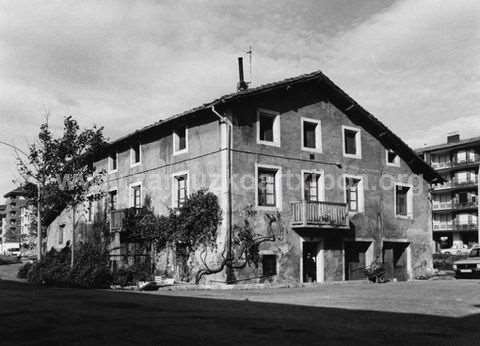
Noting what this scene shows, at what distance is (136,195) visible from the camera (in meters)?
29.1

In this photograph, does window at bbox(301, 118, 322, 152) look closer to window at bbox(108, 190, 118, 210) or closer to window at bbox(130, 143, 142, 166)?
window at bbox(130, 143, 142, 166)

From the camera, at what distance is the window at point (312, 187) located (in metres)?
25.2

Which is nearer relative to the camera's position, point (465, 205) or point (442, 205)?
point (465, 205)

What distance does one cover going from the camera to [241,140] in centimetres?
2327

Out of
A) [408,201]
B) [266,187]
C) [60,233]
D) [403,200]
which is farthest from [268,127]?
[60,233]

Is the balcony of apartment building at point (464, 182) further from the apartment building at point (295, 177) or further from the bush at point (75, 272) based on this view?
the bush at point (75, 272)

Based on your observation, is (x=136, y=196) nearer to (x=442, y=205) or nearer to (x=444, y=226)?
(x=444, y=226)

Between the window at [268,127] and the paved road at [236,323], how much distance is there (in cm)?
1018

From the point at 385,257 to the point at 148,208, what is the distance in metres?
12.2

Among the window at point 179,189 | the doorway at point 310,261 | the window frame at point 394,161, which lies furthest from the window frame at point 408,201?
the window at point 179,189

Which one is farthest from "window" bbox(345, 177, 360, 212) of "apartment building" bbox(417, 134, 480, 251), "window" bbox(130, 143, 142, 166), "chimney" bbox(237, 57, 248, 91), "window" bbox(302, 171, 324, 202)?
"apartment building" bbox(417, 134, 480, 251)

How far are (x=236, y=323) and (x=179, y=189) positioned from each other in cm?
1579

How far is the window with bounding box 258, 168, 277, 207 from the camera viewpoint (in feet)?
77.8

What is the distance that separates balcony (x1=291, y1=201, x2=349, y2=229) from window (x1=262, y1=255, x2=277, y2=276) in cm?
172
